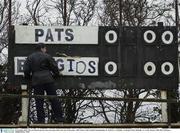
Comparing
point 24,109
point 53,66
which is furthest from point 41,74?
point 24,109

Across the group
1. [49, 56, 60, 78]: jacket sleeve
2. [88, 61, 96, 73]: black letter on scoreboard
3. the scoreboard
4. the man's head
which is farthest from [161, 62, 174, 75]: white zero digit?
the man's head

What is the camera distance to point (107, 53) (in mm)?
12305

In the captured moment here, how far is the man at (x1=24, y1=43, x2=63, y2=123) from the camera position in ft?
36.9

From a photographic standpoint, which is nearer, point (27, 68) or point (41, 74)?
point (41, 74)

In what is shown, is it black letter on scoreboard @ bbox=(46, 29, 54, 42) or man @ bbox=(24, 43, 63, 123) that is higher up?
black letter on scoreboard @ bbox=(46, 29, 54, 42)

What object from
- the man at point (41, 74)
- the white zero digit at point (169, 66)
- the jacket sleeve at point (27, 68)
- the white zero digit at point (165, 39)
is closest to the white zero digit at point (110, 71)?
the white zero digit at point (169, 66)

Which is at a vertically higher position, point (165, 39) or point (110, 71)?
point (165, 39)

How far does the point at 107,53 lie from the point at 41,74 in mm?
1794

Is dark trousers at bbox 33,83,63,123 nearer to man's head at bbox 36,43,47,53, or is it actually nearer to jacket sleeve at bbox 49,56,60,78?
jacket sleeve at bbox 49,56,60,78

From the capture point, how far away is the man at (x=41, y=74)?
36.9 feet

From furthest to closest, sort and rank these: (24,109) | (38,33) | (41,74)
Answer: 1. (38,33)
2. (24,109)
3. (41,74)

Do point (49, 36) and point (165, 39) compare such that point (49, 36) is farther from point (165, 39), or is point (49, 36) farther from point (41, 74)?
point (165, 39)

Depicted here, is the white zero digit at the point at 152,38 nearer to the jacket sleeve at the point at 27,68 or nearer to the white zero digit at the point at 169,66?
the white zero digit at the point at 169,66

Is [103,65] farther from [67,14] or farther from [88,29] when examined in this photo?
[67,14]
